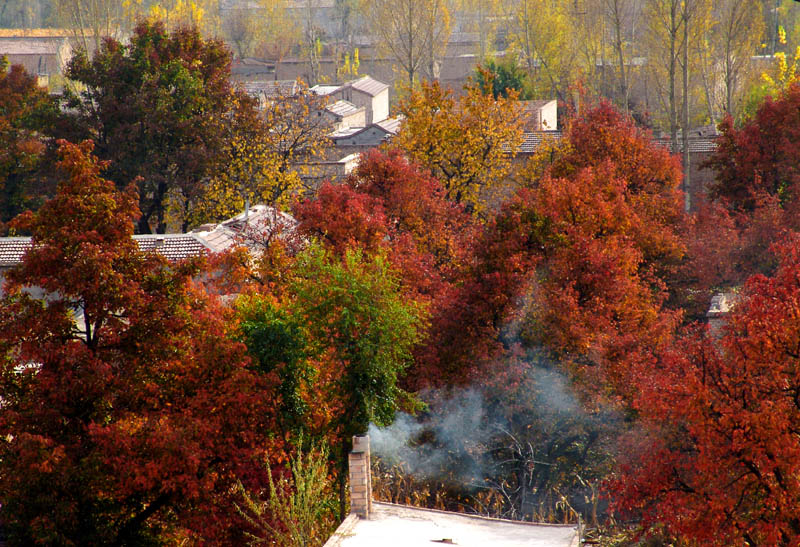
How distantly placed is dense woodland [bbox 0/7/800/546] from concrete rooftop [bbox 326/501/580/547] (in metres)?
0.68

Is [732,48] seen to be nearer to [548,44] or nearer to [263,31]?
[548,44]

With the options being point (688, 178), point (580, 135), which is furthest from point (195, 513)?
point (688, 178)

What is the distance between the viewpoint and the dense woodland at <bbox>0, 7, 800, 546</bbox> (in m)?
10.7

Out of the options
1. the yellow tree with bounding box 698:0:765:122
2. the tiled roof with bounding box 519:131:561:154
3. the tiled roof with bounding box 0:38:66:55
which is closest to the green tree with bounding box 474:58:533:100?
the yellow tree with bounding box 698:0:765:122

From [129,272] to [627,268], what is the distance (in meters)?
8.45

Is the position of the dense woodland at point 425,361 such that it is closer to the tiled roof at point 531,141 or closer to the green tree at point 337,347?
the green tree at point 337,347

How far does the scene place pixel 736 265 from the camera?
21219mm

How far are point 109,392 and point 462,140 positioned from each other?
63.0 feet

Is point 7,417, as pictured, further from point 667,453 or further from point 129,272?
point 667,453

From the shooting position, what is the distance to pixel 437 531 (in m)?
11.2

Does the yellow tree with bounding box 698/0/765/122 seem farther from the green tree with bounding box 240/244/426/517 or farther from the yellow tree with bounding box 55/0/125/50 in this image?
the green tree with bounding box 240/244/426/517

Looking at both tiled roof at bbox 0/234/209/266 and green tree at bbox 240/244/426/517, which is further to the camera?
tiled roof at bbox 0/234/209/266

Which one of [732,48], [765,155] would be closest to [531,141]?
[732,48]

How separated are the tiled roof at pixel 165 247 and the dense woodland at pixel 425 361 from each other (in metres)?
3.77
